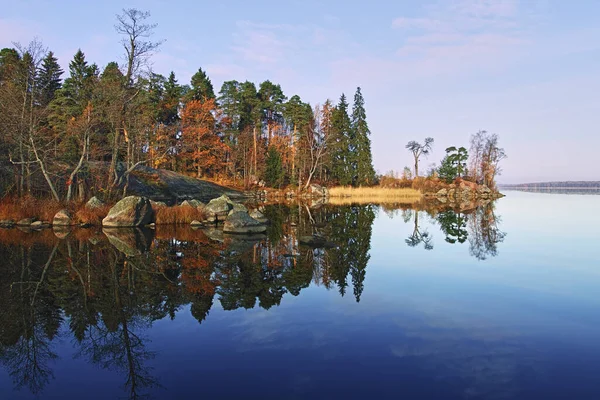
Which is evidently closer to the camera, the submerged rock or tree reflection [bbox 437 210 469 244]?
the submerged rock

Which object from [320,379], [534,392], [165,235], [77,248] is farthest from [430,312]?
[165,235]

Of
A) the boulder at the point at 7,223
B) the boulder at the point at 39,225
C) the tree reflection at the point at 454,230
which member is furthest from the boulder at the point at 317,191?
the boulder at the point at 7,223

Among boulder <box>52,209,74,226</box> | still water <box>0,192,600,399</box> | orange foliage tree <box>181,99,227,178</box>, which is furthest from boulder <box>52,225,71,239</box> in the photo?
orange foliage tree <box>181,99,227,178</box>

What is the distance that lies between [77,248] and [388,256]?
35.5 feet

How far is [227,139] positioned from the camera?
56625 mm

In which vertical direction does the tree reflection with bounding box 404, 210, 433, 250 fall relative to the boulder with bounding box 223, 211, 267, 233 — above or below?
below

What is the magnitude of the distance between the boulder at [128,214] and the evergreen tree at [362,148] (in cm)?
4592

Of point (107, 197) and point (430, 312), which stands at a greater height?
point (107, 197)

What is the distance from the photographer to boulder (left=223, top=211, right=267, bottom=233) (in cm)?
1761

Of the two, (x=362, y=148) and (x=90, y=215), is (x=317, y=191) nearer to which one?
(x=362, y=148)

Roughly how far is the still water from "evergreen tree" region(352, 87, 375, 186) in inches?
1927

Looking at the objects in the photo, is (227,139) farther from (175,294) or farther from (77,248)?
(175,294)

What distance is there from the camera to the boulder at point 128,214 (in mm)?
18938

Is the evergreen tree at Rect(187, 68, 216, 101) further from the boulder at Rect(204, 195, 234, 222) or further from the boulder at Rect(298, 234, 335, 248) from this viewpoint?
the boulder at Rect(298, 234, 335, 248)
